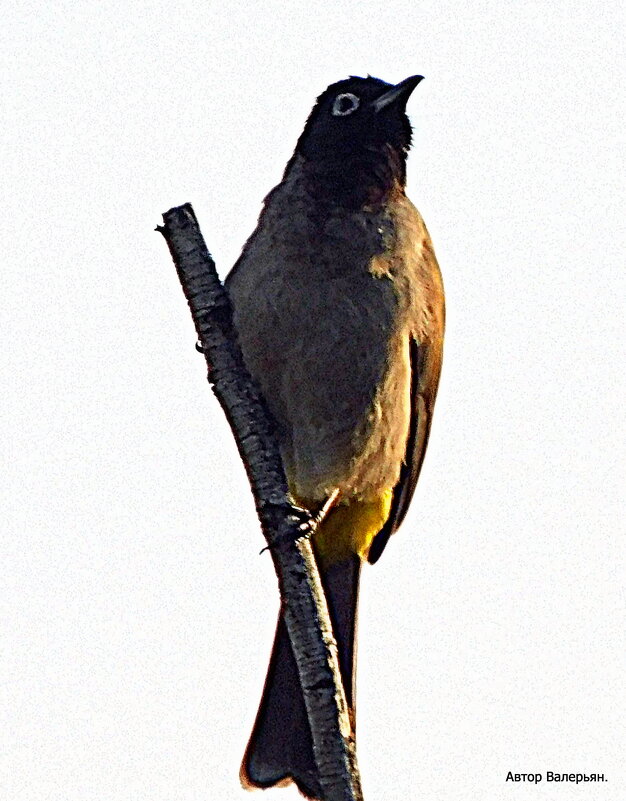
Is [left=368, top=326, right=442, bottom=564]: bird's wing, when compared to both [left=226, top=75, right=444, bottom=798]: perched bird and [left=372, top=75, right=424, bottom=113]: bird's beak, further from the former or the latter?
[left=372, top=75, right=424, bottom=113]: bird's beak

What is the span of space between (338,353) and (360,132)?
54.5 inches

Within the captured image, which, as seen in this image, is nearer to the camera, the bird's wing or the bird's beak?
the bird's wing

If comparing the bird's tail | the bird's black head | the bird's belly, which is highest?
the bird's black head

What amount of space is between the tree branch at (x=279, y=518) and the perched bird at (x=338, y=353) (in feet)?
3.78

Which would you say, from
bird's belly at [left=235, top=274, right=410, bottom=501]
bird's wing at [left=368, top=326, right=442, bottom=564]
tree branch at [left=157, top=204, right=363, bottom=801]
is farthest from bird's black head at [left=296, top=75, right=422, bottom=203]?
tree branch at [left=157, top=204, right=363, bottom=801]

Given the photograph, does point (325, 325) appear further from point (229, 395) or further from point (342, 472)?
point (229, 395)

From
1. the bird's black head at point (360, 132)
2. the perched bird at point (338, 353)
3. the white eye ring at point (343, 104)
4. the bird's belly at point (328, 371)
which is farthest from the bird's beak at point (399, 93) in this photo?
the bird's belly at point (328, 371)

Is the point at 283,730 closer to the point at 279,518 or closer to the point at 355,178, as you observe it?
the point at 279,518

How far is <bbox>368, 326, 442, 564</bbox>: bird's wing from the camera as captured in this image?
7.17m

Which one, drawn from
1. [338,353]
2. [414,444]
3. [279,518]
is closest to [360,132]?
[338,353]

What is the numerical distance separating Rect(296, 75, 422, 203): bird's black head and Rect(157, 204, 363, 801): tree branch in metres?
1.81

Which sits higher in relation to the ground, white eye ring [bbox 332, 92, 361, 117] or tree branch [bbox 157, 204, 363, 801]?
white eye ring [bbox 332, 92, 361, 117]

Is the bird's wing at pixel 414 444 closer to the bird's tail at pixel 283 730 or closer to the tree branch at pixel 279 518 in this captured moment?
the bird's tail at pixel 283 730

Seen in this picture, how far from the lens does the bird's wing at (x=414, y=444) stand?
23.5ft
